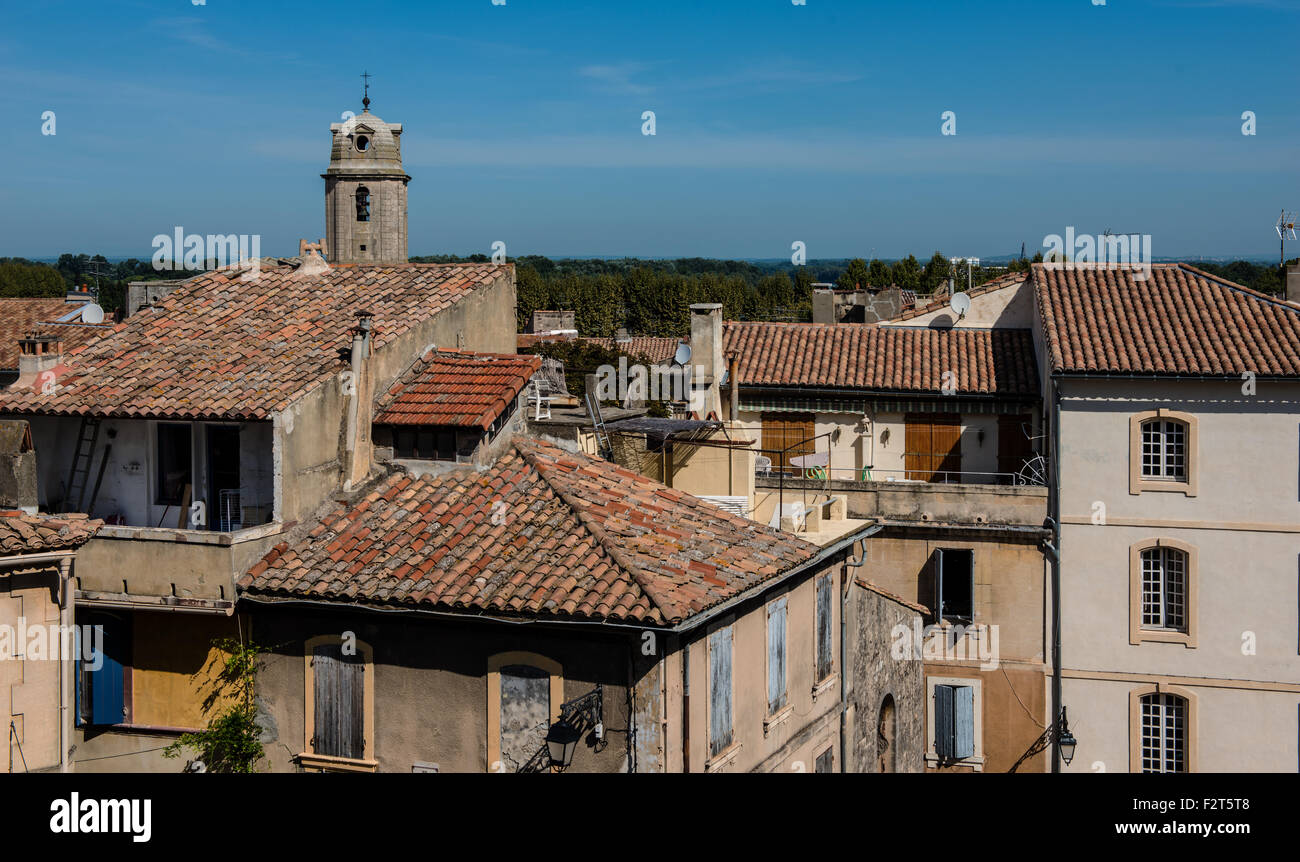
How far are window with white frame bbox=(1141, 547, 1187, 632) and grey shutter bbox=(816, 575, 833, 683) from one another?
44.4 feet

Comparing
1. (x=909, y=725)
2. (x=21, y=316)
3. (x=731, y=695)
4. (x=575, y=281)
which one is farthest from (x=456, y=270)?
(x=575, y=281)

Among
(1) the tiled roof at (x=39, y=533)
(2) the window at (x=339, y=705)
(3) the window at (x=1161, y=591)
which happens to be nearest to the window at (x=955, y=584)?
(3) the window at (x=1161, y=591)

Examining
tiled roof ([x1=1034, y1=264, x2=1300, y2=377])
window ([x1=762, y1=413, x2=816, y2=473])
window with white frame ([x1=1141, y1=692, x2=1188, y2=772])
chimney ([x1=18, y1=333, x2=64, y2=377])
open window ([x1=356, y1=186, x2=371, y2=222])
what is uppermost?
open window ([x1=356, y1=186, x2=371, y2=222])

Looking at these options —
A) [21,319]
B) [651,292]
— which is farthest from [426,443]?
[651,292]

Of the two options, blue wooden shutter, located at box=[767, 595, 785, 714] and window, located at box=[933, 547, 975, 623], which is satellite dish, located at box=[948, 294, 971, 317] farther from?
blue wooden shutter, located at box=[767, 595, 785, 714]

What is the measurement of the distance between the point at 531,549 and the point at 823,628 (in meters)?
5.57

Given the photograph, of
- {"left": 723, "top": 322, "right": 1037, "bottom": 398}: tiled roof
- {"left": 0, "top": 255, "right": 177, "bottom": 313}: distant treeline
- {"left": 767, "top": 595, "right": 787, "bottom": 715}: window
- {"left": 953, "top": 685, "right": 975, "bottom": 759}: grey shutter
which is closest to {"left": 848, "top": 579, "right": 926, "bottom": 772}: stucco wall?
{"left": 953, "top": 685, "right": 975, "bottom": 759}: grey shutter

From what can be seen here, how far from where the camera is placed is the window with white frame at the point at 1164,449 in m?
29.0

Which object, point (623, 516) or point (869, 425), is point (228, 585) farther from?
point (869, 425)

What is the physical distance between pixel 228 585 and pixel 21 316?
3213 cm

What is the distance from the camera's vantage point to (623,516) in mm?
15961

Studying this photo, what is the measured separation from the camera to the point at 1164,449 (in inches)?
1143

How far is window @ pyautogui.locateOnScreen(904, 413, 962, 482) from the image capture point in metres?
32.6

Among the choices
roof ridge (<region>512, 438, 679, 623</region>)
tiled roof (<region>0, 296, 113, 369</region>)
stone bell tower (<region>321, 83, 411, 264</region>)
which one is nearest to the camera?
roof ridge (<region>512, 438, 679, 623</region>)
